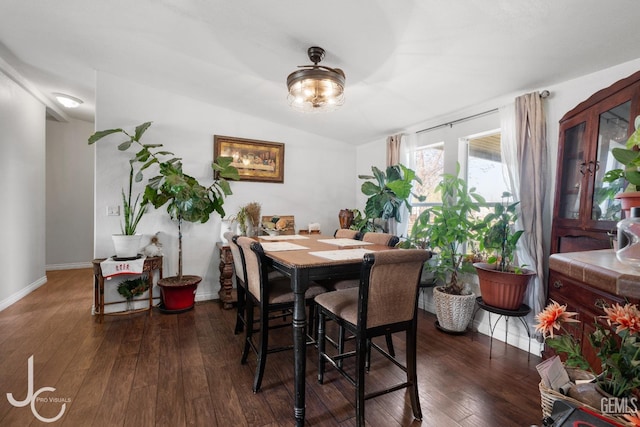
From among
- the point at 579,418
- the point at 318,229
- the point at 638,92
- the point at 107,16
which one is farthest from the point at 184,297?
the point at 638,92

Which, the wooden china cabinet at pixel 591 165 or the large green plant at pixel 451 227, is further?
the large green plant at pixel 451 227

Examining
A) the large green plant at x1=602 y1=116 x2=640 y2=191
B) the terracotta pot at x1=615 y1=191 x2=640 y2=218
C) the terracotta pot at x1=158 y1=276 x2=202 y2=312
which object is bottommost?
the terracotta pot at x1=158 y1=276 x2=202 y2=312

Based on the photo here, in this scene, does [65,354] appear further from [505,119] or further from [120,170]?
[505,119]

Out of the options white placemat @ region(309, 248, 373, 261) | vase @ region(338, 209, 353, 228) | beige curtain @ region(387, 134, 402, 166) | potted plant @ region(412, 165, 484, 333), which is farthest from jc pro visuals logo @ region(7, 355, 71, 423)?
beige curtain @ region(387, 134, 402, 166)

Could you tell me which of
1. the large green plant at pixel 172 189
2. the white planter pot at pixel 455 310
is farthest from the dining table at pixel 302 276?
the large green plant at pixel 172 189

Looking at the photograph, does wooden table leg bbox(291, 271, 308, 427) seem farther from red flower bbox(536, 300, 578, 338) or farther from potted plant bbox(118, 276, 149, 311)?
potted plant bbox(118, 276, 149, 311)

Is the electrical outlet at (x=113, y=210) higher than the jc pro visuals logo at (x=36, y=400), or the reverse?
the electrical outlet at (x=113, y=210)

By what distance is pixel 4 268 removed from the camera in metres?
3.10

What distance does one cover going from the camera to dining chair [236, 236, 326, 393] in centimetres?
176

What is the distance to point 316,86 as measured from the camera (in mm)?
1998

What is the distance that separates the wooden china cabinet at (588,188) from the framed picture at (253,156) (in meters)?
3.08

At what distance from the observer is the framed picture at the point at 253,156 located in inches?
145

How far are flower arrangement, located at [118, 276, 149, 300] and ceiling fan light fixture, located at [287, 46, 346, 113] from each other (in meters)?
2.56

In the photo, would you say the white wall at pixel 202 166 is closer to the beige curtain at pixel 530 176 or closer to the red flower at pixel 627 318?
the beige curtain at pixel 530 176
